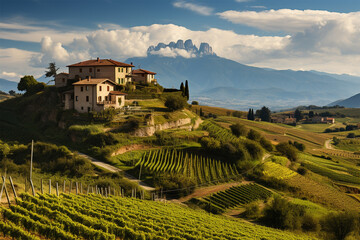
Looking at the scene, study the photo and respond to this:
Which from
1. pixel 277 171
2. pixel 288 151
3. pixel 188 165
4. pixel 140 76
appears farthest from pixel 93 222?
pixel 140 76

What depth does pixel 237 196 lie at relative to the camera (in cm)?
4750

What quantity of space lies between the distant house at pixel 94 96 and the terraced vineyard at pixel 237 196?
114 feet

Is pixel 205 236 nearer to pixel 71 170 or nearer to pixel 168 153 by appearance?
pixel 71 170

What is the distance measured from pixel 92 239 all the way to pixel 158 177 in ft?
98.2

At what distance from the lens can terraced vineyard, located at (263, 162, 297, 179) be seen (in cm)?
5990

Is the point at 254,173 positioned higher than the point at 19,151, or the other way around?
the point at 19,151

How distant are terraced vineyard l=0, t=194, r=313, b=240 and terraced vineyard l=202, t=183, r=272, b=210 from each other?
1429 centimetres

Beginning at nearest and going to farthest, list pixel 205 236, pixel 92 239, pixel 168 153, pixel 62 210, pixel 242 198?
1. pixel 92 239
2. pixel 62 210
3. pixel 205 236
4. pixel 242 198
5. pixel 168 153

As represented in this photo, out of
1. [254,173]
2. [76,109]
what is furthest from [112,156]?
[254,173]

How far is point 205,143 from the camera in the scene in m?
62.2

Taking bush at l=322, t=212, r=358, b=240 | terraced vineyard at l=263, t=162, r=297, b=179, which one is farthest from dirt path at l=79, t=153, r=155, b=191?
terraced vineyard at l=263, t=162, r=297, b=179

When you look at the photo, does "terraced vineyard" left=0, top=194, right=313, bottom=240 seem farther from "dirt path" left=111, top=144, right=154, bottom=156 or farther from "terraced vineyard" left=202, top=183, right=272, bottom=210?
"dirt path" left=111, top=144, right=154, bottom=156

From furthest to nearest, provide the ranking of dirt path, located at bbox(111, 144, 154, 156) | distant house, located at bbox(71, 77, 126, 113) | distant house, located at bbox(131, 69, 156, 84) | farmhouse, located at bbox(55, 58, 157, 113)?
distant house, located at bbox(131, 69, 156, 84), farmhouse, located at bbox(55, 58, 157, 113), distant house, located at bbox(71, 77, 126, 113), dirt path, located at bbox(111, 144, 154, 156)

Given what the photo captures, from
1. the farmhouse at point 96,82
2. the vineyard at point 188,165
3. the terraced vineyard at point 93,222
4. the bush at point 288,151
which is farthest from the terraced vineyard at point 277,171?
the farmhouse at point 96,82
